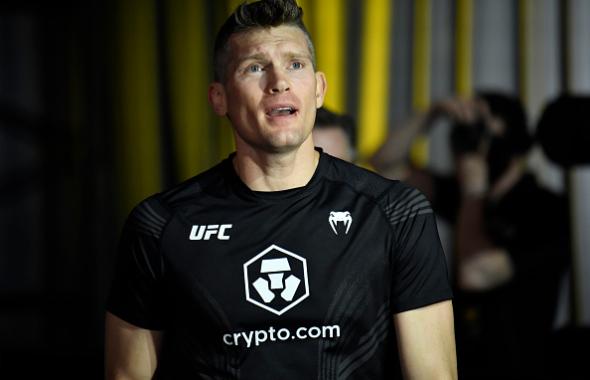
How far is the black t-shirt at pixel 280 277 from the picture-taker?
1168mm

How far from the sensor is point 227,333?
1168mm

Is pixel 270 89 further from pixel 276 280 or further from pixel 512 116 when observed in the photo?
pixel 512 116

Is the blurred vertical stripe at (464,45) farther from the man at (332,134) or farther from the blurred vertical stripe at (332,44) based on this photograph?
the man at (332,134)

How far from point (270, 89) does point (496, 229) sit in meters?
1.44

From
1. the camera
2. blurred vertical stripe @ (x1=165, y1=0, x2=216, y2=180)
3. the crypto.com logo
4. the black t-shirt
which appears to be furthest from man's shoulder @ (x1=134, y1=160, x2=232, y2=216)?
blurred vertical stripe @ (x1=165, y1=0, x2=216, y2=180)

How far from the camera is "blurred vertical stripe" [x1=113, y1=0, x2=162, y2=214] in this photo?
3.62 m

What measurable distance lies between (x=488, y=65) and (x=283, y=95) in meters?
1.76

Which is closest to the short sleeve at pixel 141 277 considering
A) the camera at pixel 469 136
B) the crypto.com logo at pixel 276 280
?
the crypto.com logo at pixel 276 280

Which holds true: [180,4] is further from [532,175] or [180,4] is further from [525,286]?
[525,286]

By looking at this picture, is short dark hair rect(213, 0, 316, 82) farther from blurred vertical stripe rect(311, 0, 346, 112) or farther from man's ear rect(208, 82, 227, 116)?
blurred vertical stripe rect(311, 0, 346, 112)

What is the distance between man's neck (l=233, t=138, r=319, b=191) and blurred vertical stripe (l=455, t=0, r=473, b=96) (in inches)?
65.3

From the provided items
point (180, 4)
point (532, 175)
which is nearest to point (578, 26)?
point (532, 175)

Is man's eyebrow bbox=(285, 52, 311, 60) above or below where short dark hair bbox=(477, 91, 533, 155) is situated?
above

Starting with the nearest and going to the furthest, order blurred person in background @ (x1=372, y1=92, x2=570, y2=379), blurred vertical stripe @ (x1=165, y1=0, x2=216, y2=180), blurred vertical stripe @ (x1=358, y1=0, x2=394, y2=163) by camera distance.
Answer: blurred person in background @ (x1=372, y1=92, x2=570, y2=379), blurred vertical stripe @ (x1=358, y1=0, x2=394, y2=163), blurred vertical stripe @ (x1=165, y1=0, x2=216, y2=180)
